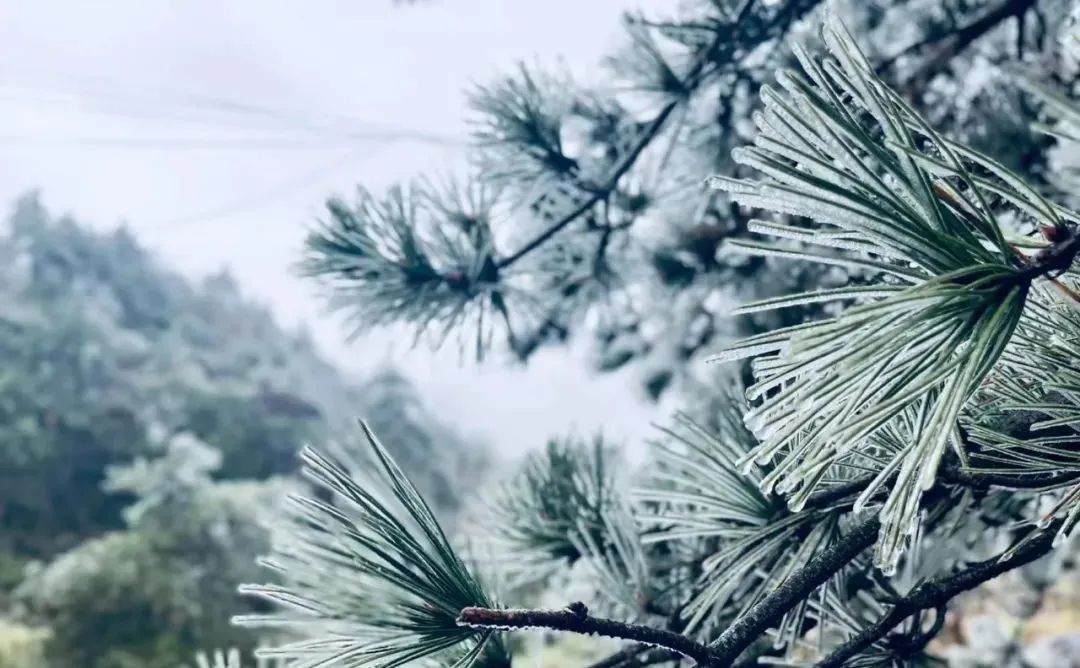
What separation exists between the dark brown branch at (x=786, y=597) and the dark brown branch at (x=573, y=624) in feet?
0.03

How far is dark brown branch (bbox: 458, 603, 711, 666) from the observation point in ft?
1.12

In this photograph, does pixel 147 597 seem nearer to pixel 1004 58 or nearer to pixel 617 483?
pixel 617 483

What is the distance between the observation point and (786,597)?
370mm

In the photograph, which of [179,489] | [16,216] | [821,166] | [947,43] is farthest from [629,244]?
[16,216]

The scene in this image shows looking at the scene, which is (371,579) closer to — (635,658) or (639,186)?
(635,658)

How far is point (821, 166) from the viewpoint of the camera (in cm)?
27

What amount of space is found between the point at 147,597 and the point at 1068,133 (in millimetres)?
4305

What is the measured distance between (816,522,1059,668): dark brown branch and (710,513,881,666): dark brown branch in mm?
59

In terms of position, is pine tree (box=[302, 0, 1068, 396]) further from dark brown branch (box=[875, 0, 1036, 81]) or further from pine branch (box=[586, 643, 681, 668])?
pine branch (box=[586, 643, 681, 668])

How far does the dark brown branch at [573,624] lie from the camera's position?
0.34 meters

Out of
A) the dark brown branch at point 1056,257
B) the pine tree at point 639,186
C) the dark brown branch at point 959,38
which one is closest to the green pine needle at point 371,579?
the dark brown branch at point 1056,257

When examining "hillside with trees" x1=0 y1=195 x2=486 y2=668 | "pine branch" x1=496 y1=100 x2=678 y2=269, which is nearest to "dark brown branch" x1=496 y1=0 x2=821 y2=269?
"pine branch" x1=496 y1=100 x2=678 y2=269

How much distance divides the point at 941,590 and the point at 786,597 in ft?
0.35

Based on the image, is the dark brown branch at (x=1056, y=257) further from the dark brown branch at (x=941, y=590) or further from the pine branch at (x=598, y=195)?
the pine branch at (x=598, y=195)
